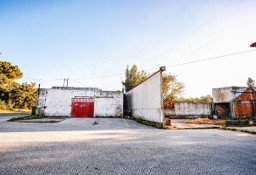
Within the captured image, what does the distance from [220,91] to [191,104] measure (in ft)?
17.2

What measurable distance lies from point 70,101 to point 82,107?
1792 mm

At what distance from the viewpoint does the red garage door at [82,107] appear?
21.5 meters

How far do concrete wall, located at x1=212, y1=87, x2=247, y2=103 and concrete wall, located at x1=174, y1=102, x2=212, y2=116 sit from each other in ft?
8.38

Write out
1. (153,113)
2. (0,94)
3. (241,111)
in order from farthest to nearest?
(0,94) → (241,111) → (153,113)

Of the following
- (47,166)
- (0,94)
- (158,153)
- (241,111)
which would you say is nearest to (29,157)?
(47,166)

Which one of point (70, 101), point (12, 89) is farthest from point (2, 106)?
point (70, 101)

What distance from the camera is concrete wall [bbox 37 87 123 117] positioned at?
2083 cm

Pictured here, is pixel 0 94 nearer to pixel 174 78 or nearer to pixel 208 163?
pixel 174 78

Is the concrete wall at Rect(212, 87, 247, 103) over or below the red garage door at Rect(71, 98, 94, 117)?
over

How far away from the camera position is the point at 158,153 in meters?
3.99

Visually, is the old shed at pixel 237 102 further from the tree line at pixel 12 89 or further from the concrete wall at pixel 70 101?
the tree line at pixel 12 89

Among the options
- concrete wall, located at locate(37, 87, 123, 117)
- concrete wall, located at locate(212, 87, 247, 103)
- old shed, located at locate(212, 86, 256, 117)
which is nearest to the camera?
concrete wall, located at locate(37, 87, 123, 117)

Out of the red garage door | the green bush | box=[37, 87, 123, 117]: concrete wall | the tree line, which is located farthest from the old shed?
the green bush

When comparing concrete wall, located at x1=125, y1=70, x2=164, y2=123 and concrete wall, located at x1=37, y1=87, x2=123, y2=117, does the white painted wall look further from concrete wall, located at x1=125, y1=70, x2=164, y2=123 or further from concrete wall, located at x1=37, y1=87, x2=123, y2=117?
concrete wall, located at x1=125, y1=70, x2=164, y2=123
